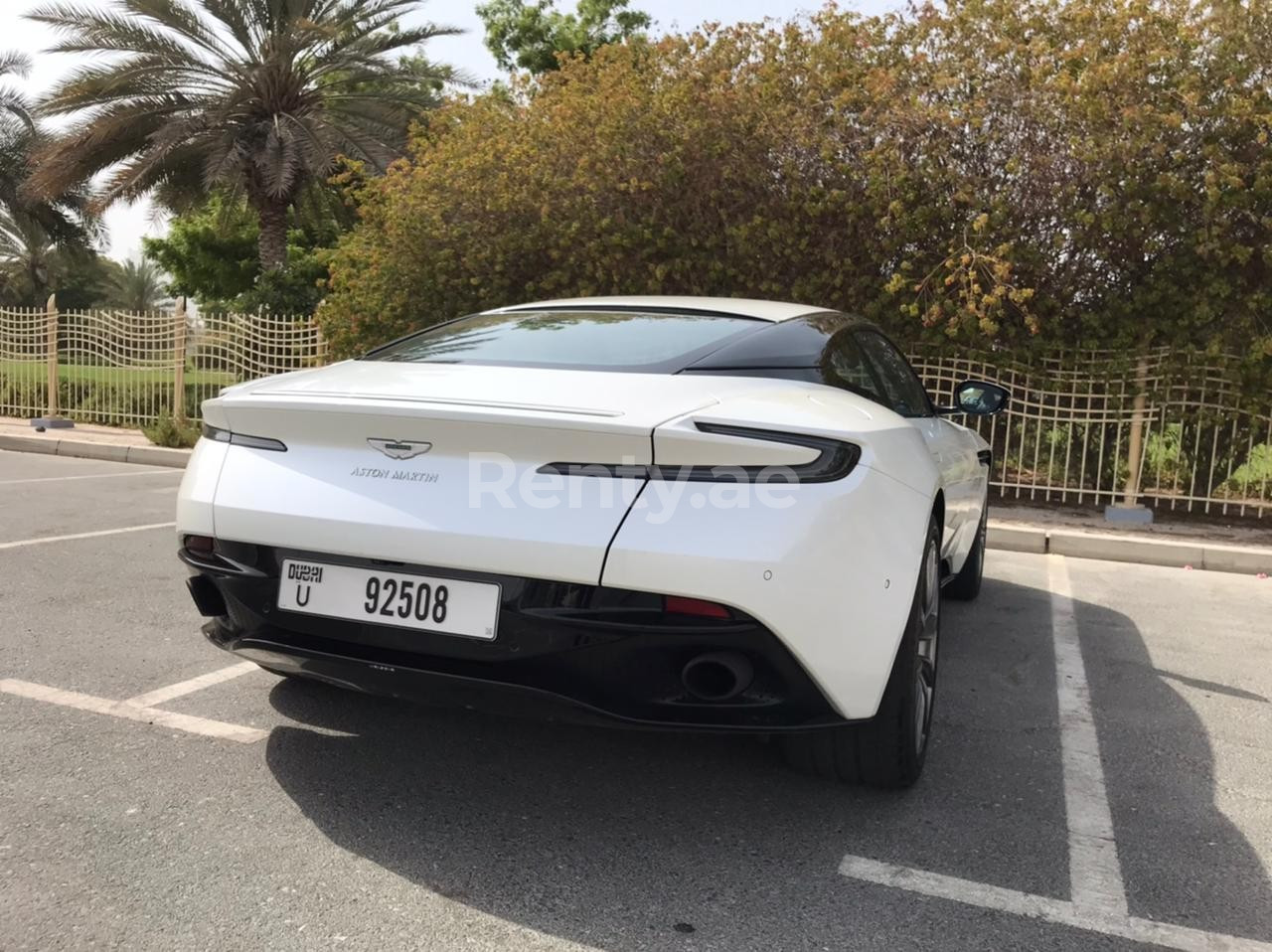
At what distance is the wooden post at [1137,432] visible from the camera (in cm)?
876

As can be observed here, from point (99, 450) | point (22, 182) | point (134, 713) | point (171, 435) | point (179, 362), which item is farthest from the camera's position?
point (22, 182)

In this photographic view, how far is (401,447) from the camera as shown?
8.23 feet

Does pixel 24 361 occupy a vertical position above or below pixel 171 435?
above

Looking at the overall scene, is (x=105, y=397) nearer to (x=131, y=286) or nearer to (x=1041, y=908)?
(x=1041, y=908)

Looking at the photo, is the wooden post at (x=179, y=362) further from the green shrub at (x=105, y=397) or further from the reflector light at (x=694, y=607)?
the reflector light at (x=694, y=607)

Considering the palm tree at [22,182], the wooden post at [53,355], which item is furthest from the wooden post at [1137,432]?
the palm tree at [22,182]

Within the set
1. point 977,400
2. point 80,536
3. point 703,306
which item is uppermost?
point 703,306

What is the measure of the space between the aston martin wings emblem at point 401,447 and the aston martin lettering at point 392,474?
0.04 metres

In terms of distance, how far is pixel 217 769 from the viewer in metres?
2.91

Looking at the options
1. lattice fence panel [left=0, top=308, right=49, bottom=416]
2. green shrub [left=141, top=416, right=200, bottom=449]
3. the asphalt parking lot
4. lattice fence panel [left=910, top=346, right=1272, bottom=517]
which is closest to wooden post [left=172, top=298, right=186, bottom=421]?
green shrub [left=141, top=416, right=200, bottom=449]

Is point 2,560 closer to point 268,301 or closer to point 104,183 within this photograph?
point 268,301

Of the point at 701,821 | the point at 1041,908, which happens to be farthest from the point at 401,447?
Result: the point at 1041,908

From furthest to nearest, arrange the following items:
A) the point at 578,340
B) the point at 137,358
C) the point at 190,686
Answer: the point at 137,358 → the point at 190,686 → the point at 578,340

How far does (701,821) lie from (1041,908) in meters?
0.83
